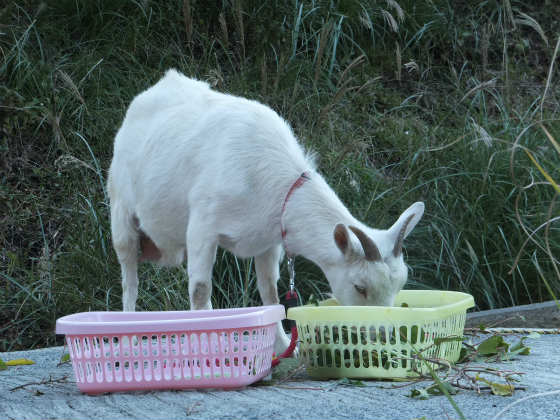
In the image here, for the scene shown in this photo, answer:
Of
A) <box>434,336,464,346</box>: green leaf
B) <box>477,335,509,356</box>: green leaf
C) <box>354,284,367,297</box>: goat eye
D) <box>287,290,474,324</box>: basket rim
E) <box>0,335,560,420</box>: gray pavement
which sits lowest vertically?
<box>477,335,509,356</box>: green leaf

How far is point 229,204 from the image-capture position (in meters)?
3.71

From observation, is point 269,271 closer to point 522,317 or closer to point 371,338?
point 371,338

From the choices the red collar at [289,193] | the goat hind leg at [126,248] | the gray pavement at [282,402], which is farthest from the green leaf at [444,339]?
the goat hind leg at [126,248]

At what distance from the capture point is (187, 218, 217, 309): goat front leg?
3742 mm

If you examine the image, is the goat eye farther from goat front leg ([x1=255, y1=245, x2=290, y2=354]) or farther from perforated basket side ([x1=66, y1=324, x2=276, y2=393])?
goat front leg ([x1=255, y1=245, x2=290, y2=354])

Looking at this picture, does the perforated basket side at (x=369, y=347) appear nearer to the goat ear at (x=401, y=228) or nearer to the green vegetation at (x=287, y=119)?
the goat ear at (x=401, y=228)

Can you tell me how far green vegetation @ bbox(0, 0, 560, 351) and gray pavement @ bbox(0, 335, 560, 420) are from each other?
4.86 ft

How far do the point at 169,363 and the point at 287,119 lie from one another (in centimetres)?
322

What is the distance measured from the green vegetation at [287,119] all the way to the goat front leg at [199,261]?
0.86 m

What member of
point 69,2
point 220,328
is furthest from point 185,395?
point 69,2

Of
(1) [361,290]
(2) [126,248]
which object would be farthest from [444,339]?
(2) [126,248]

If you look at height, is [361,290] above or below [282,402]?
above

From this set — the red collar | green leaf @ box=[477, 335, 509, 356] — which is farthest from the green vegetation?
the red collar

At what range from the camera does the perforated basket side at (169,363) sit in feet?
9.06
